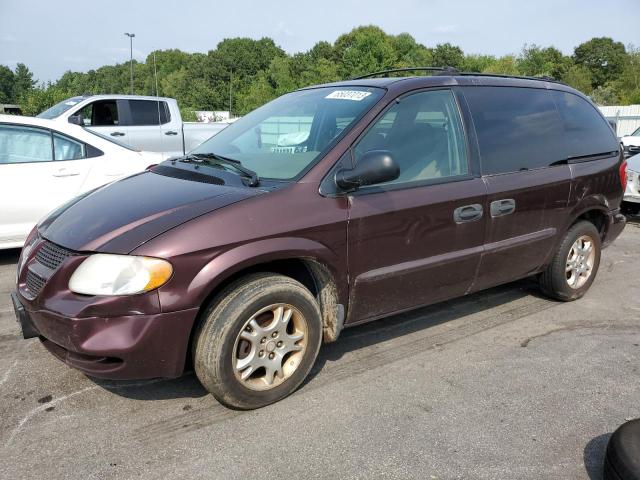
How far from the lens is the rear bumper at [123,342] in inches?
101

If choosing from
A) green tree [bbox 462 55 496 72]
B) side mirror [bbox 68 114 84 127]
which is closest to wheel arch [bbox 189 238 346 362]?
side mirror [bbox 68 114 84 127]

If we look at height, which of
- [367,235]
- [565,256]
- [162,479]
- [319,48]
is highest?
[319,48]

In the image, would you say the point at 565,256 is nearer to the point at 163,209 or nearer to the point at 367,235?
the point at 367,235

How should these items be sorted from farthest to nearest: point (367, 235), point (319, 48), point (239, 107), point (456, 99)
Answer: point (319, 48) → point (239, 107) → point (456, 99) → point (367, 235)

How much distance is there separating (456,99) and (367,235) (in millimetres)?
1258

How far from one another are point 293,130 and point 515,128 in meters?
1.62

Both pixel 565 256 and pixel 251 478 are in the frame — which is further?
pixel 565 256

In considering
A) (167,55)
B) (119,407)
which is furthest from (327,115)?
(167,55)

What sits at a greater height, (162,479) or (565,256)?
(565,256)

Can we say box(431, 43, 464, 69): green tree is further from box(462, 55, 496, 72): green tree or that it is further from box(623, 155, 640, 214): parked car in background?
box(623, 155, 640, 214): parked car in background

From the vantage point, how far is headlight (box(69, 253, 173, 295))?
254 cm

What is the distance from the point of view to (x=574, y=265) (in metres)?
4.68

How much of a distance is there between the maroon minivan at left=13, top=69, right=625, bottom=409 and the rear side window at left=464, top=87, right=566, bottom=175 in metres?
0.01

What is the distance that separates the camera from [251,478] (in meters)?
2.41
